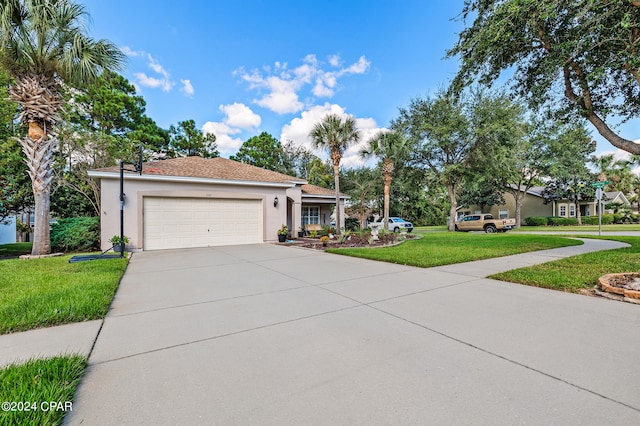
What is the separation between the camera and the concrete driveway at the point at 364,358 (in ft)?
6.39

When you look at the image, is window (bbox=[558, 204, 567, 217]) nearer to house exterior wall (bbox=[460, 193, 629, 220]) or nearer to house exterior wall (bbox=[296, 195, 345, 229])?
house exterior wall (bbox=[460, 193, 629, 220])

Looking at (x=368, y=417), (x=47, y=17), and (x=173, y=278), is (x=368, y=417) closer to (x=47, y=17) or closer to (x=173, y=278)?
(x=173, y=278)

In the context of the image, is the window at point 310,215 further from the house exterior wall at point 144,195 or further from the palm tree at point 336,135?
the palm tree at point 336,135

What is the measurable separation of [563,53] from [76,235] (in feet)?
51.0

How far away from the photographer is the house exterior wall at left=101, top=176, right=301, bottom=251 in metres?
10.6

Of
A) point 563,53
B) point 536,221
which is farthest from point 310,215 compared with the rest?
point 536,221

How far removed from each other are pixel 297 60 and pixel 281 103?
6690 millimetres

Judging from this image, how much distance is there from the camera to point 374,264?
775 cm

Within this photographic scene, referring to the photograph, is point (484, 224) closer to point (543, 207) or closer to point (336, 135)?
point (336, 135)

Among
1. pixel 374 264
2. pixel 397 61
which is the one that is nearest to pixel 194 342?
pixel 374 264

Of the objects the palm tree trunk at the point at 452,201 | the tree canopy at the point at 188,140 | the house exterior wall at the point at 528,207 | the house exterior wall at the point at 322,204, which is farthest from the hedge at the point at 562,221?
the tree canopy at the point at 188,140

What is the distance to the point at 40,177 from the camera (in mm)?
9617

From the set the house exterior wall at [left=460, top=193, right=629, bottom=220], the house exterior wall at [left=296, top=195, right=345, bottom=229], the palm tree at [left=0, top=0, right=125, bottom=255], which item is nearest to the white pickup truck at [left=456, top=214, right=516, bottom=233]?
the house exterior wall at [left=296, top=195, right=345, bottom=229]

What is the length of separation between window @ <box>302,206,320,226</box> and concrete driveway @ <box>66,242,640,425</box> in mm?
13721
